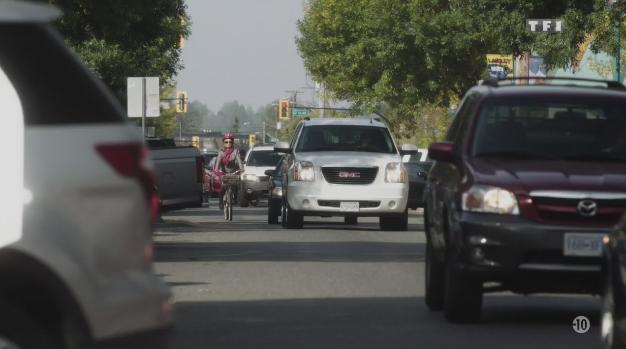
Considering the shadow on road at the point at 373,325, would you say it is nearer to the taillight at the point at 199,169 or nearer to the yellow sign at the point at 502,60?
the taillight at the point at 199,169

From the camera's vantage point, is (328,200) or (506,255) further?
(328,200)

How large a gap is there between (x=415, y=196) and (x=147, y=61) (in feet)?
63.9

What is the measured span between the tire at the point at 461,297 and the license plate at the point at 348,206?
1559 cm

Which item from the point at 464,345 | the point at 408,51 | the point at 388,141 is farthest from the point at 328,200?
the point at 408,51

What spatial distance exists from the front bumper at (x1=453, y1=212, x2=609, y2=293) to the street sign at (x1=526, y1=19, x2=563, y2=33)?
21.3 meters

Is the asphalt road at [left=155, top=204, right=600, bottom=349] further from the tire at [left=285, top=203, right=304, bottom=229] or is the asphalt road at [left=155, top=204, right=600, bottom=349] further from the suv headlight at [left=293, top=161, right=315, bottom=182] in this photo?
the tire at [left=285, top=203, right=304, bottom=229]

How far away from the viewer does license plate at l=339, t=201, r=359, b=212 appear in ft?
91.6

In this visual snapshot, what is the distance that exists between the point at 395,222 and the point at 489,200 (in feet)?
56.5

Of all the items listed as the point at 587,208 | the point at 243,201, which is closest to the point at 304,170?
the point at 587,208

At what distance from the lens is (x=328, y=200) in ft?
91.7

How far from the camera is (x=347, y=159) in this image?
27859 mm

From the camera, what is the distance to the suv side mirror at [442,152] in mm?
12414

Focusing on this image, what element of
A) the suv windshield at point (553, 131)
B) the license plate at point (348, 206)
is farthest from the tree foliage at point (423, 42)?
the suv windshield at point (553, 131)

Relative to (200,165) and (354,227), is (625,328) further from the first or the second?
(354,227)
